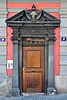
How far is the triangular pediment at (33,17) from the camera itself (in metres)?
10.3

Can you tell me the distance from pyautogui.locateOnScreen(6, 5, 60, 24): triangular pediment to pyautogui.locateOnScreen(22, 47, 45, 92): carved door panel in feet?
3.60

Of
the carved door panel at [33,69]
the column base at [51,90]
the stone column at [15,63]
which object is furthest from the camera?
the carved door panel at [33,69]

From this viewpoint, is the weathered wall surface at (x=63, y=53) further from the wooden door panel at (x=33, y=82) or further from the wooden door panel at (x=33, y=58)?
the wooden door panel at (x=33, y=58)

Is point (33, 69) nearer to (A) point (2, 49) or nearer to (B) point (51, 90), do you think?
(B) point (51, 90)

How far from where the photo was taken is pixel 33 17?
10.4 m

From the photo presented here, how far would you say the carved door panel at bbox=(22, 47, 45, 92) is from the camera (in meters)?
10.7

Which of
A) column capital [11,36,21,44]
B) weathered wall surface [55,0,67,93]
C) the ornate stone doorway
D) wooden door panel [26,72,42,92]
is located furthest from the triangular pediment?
wooden door panel [26,72,42,92]

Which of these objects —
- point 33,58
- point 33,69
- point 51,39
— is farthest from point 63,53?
point 33,69

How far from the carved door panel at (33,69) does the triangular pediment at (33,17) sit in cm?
110

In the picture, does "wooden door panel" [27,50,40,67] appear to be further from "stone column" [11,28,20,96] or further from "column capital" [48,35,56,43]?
"column capital" [48,35,56,43]

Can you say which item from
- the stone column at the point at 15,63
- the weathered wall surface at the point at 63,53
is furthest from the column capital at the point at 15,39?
the weathered wall surface at the point at 63,53

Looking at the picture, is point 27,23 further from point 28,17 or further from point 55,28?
point 55,28

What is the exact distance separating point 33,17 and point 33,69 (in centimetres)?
198

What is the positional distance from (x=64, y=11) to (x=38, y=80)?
2.81 meters
